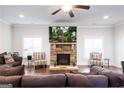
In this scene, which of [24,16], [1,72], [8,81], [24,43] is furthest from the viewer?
[24,43]

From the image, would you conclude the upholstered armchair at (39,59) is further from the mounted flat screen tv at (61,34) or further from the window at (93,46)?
the window at (93,46)

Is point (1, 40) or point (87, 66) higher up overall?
point (1, 40)

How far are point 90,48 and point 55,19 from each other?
2.15 meters

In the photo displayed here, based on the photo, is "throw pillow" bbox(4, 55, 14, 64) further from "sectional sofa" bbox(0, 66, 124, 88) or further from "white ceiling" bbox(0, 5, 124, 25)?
"sectional sofa" bbox(0, 66, 124, 88)

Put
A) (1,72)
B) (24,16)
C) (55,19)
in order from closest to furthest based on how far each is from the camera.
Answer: (1,72) → (24,16) → (55,19)

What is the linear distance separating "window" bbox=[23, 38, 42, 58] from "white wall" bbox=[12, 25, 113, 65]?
0.68ft

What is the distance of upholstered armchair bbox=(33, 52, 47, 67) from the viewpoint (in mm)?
6706

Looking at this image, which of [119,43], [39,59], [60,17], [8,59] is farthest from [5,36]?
[119,43]

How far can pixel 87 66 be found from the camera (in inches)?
251

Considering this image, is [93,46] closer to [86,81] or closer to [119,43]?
[119,43]

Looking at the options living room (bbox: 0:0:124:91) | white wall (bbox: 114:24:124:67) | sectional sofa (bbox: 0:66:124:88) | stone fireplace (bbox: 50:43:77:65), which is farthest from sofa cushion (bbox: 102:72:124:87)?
stone fireplace (bbox: 50:43:77:65)

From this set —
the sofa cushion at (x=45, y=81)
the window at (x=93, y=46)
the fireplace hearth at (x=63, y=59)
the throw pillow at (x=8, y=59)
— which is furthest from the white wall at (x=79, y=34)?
the sofa cushion at (x=45, y=81)
